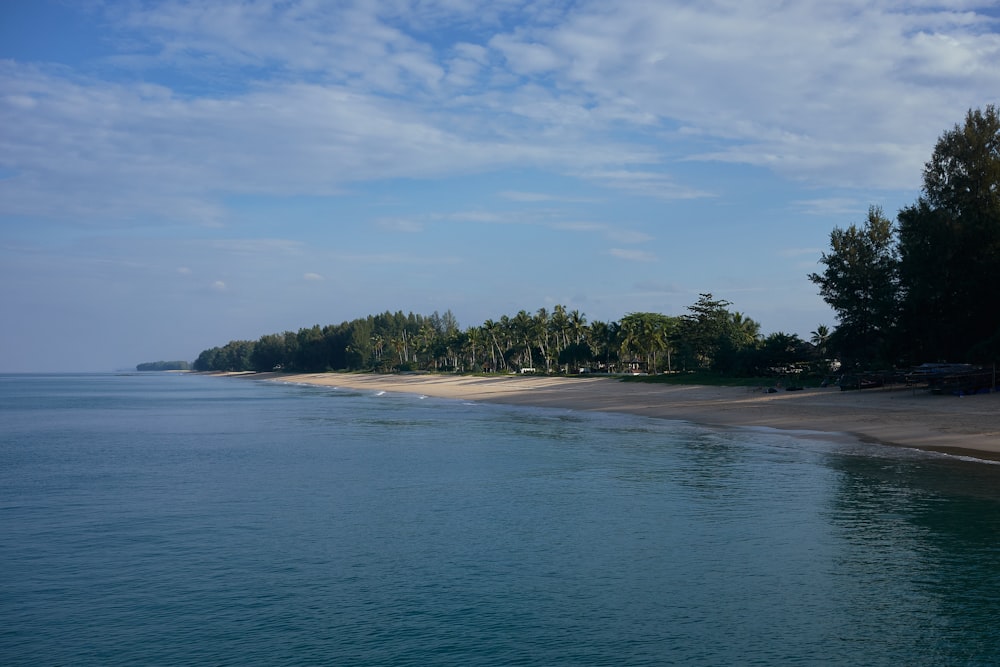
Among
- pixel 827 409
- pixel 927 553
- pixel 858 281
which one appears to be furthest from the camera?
pixel 858 281

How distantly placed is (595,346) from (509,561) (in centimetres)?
10397

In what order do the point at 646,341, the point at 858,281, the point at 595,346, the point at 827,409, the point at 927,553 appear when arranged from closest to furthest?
the point at 927,553
the point at 827,409
the point at 858,281
the point at 646,341
the point at 595,346

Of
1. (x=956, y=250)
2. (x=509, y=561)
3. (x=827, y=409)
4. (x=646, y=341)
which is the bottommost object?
(x=509, y=561)

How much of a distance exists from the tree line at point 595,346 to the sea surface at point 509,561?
128ft

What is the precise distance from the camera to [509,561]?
589 inches

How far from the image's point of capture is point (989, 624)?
11164 mm

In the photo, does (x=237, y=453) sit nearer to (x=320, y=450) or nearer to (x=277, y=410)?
(x=320, y=450)

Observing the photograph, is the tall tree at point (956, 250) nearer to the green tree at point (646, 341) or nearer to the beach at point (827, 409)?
the beach at point (827, 409)

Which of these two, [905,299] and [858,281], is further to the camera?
[858,281]

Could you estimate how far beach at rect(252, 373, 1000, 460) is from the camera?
105ft

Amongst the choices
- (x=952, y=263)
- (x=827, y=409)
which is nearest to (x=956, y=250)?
(x=952, y=263)

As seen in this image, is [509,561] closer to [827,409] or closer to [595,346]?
[827,409]

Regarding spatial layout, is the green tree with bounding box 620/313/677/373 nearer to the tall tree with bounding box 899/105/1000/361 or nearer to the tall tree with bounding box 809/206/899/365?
the tall tree with bounding box 809/206/899/365

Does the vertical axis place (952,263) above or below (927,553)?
above
